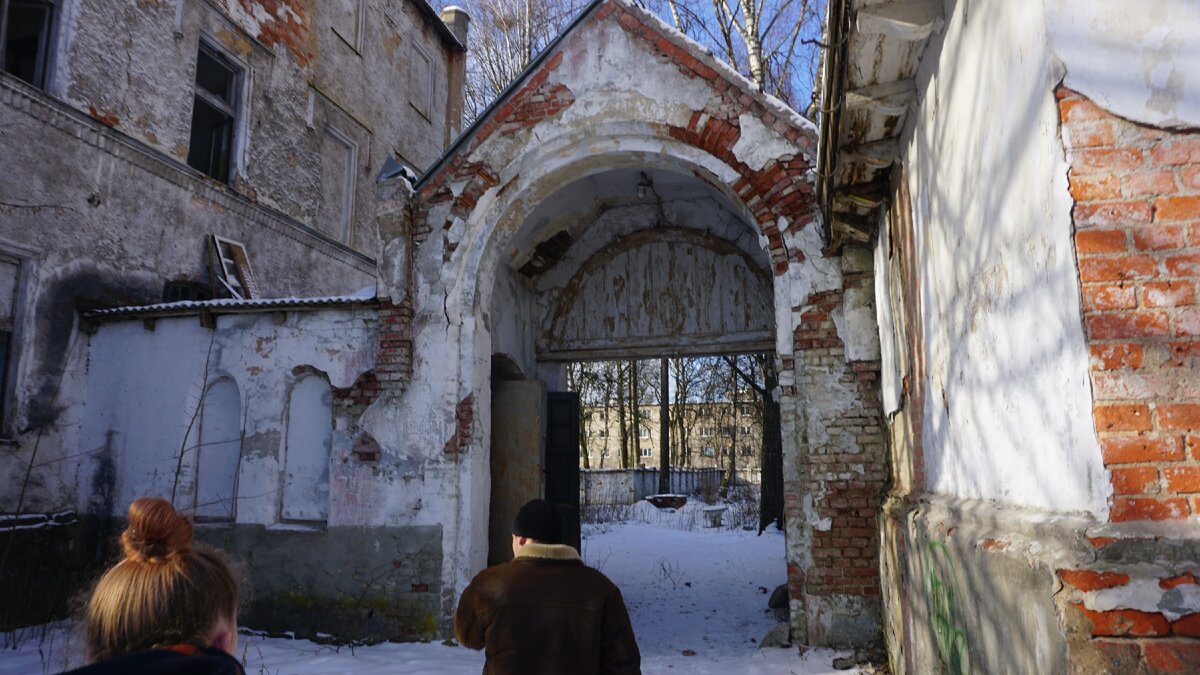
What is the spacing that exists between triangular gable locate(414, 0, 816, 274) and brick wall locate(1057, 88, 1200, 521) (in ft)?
16.1

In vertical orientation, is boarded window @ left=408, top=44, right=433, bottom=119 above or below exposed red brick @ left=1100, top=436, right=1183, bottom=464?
above

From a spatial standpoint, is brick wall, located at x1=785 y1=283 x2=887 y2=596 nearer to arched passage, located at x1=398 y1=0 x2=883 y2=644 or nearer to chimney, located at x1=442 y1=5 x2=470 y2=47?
arched passage, located at x1=398 y1=0 x2=883 y2=644

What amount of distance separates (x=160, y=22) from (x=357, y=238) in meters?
5.08

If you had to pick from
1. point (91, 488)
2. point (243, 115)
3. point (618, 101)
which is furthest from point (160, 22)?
point (618, 101)

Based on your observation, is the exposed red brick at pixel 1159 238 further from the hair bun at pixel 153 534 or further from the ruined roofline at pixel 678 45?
the ruined roofline at pixel 678 45

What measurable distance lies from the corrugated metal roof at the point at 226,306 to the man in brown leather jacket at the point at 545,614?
17.3 ft

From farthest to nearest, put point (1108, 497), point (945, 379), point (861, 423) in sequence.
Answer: point (861, 423)
point (945, 379)
point (1108, 497)

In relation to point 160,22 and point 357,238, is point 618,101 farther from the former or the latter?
point 357,238

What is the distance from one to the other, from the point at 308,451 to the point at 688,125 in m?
5.14

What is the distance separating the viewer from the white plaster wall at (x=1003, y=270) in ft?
7.18

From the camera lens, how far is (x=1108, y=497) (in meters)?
1.99

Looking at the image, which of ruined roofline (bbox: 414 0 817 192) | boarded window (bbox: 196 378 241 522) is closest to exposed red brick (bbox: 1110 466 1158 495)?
ruined roofline (bbox: 414 0 817 192)

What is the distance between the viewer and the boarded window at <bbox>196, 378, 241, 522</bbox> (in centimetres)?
825

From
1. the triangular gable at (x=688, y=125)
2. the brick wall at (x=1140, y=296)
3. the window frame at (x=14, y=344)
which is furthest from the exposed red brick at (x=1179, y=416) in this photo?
the window frame at (x=14, y=344)
